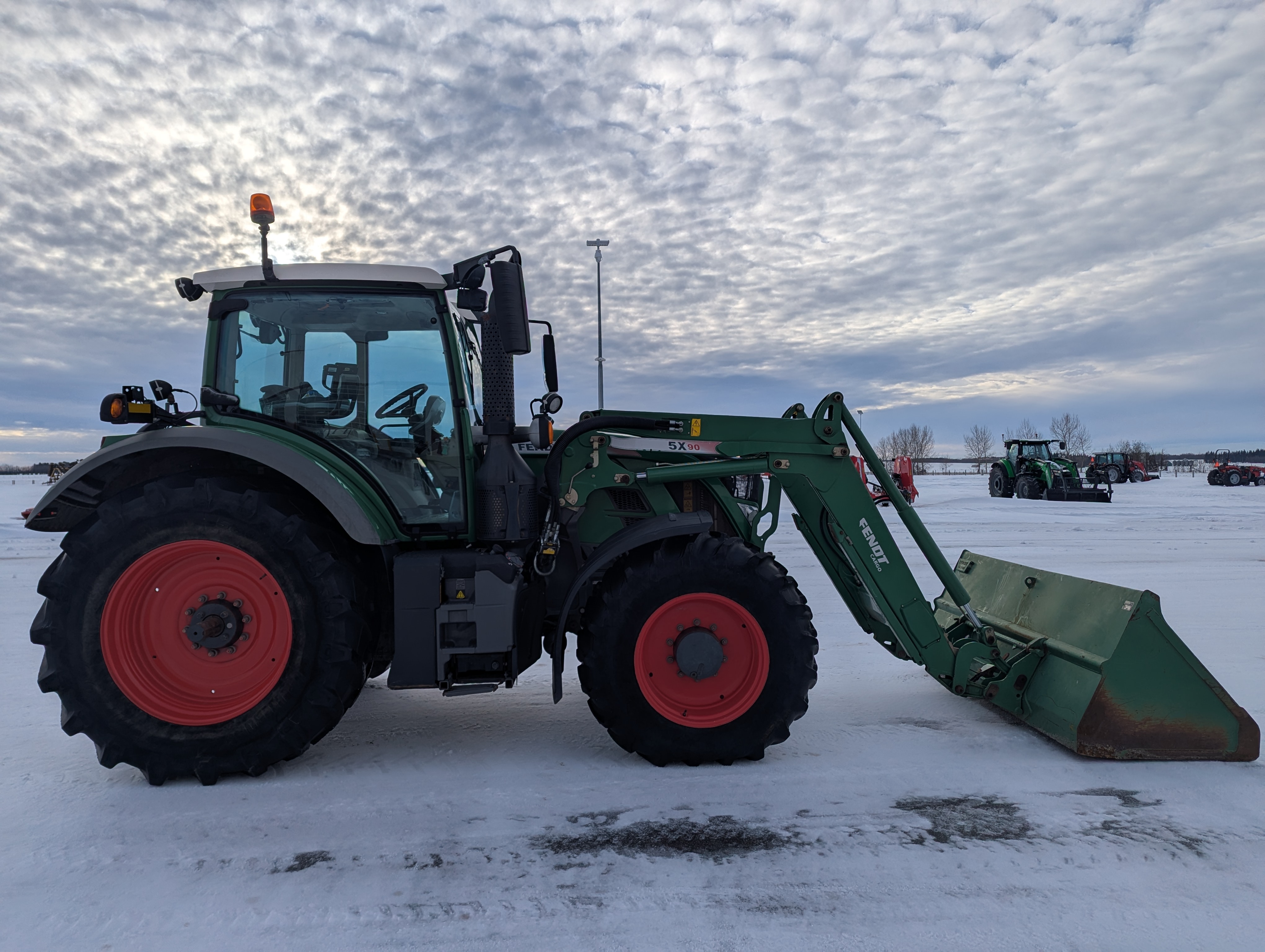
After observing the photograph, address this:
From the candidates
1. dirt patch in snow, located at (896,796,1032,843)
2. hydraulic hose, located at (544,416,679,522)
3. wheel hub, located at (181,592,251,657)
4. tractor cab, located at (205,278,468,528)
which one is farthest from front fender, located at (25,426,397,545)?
dirt patch in snow, located at (896,796,1032,843)

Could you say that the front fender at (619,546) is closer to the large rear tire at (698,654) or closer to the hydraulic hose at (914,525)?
the large rear tire at (698,654)

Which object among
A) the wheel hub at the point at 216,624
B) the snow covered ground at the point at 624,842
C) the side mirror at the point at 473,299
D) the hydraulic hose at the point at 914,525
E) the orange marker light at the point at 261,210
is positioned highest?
the orange marker light at the point at 261,210

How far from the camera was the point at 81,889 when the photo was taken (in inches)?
95.5

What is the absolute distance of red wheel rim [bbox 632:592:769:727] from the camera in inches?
136

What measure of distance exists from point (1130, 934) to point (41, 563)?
452 inches

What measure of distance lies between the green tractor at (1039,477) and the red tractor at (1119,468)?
6337 mm

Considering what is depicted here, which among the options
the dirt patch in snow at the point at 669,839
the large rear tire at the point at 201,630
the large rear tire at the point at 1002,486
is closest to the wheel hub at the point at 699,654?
the dirt patch in snow at the point at 669,839

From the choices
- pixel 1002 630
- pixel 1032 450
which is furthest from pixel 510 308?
pixel 1032 450

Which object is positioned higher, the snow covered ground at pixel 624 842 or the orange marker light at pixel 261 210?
the orange marker light at pixel 261 210

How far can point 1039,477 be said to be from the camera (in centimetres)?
2353

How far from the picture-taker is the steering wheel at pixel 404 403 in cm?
370

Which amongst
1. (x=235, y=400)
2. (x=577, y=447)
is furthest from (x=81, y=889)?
(x=577, y=447)

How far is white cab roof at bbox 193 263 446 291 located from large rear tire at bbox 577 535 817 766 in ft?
5.84

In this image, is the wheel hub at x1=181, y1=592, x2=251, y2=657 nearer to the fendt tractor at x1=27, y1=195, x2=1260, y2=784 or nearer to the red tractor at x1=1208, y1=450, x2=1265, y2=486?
the fendt tractor at x1=27, y1=195, x2=1260, y2=784
